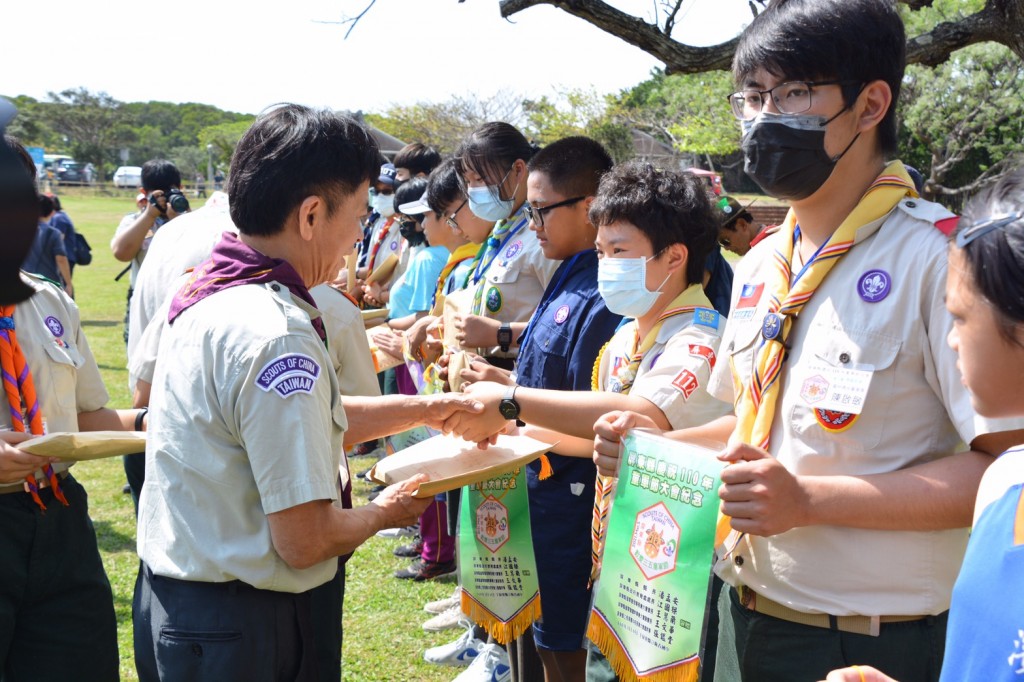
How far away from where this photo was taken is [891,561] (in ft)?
6.04

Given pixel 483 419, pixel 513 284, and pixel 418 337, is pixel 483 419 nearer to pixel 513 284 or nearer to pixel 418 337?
pixel 513 284

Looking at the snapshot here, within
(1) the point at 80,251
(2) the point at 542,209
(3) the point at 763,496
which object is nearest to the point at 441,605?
(2) the point at 542,209

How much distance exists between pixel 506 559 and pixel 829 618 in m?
1.47

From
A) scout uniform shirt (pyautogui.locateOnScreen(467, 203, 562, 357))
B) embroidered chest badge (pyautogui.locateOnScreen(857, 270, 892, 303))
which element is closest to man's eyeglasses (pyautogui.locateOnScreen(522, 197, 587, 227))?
scout uniform shirt (pyautogui.locateOnScreen(467, 203, 562, 357))

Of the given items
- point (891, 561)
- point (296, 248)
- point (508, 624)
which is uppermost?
point (296, 248)

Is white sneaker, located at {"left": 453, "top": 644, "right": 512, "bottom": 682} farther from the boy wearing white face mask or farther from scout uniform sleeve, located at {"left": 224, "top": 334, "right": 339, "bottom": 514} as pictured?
scout uniform sleeve, located at {"left": 224, "top": 334, "right": 339, "bottom": 514}

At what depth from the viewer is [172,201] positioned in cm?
749

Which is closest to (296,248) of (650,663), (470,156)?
(650,663)

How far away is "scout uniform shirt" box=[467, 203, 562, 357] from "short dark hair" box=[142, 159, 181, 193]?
450 cm

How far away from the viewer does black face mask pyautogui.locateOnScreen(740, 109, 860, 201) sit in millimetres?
1985

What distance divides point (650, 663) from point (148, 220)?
257 inches

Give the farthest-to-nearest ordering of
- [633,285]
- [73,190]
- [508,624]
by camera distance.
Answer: [73,190]
[508,624]
[633,285]

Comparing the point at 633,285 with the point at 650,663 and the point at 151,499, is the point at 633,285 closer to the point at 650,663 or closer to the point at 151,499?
the point at 650,663

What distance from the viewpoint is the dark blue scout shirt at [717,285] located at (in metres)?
3.23
